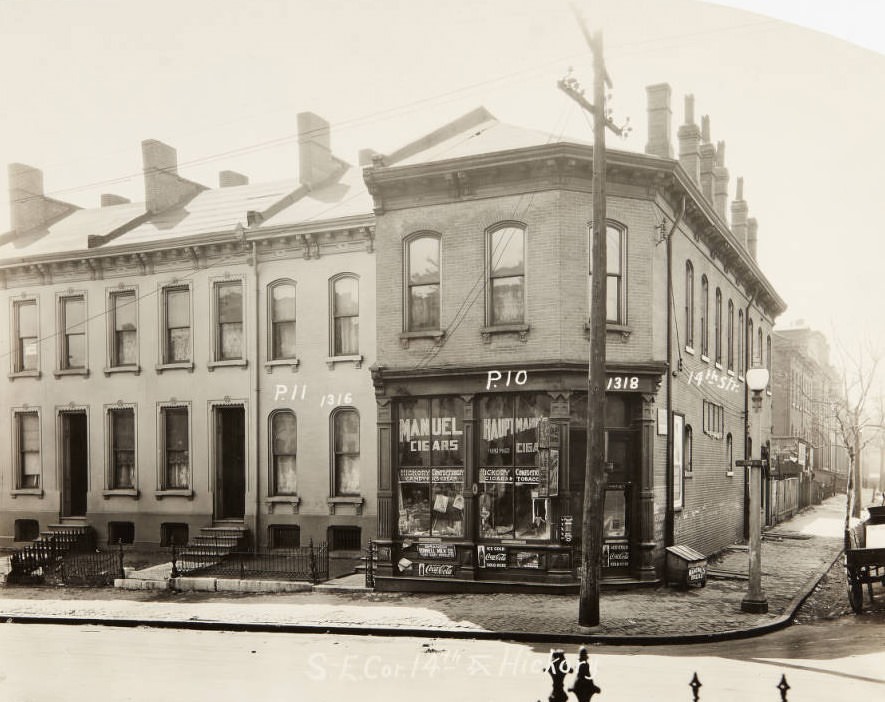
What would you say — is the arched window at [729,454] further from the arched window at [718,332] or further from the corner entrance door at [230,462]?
the corner entrance door at [230,462]

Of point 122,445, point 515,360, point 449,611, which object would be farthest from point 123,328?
point 449,611

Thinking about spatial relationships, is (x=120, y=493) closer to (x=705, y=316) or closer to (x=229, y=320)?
(x=229, y=320)

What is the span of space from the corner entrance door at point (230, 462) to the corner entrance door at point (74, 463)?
323 cm

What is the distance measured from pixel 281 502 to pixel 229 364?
362 centimetres

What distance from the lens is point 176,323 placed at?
2119cm

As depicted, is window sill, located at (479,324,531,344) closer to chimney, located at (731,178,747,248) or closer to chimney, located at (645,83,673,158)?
chimney, located at (645,83,673,158)

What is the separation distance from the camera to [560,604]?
1395 centimetres

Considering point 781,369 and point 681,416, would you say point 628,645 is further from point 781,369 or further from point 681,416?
point 781,369

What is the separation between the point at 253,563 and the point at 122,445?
5.02 meters

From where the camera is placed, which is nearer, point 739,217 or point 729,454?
point 729,454

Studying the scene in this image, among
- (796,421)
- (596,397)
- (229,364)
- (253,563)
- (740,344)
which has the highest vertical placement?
(740,344)

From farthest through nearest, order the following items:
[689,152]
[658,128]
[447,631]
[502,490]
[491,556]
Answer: [689,152], [658,128], [502,490], [491,556], [447,631]

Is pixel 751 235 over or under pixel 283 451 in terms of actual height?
over

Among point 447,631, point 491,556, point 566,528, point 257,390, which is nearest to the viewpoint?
point 447,631
